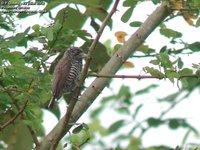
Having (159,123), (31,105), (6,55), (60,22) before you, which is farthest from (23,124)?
(159,123)

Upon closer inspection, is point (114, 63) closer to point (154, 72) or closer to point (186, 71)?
point (186, 71)

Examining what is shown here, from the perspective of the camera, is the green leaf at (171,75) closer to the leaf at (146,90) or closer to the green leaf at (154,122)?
the green leaf at (154,122)

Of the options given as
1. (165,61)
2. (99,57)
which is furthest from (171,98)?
(165,61)

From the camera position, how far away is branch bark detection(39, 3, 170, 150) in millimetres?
3834

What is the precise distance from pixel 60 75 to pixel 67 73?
0.11m

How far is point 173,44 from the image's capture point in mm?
4461

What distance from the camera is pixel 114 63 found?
4.02 m

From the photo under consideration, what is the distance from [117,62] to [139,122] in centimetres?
158

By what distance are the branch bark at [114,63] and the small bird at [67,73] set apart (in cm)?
10

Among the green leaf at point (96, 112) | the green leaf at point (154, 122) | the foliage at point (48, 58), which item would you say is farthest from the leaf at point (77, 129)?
the green leaf at point (96, 112)

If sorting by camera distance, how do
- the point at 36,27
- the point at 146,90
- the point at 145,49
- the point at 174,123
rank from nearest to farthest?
the point at 36,27 → the point at 145,49 → the point at 174,123 → the point at 146,90

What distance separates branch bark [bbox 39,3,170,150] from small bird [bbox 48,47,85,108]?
0.10 m

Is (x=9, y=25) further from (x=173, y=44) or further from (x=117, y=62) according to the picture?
(x=173, y=44)

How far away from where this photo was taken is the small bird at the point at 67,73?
3.82 meters
